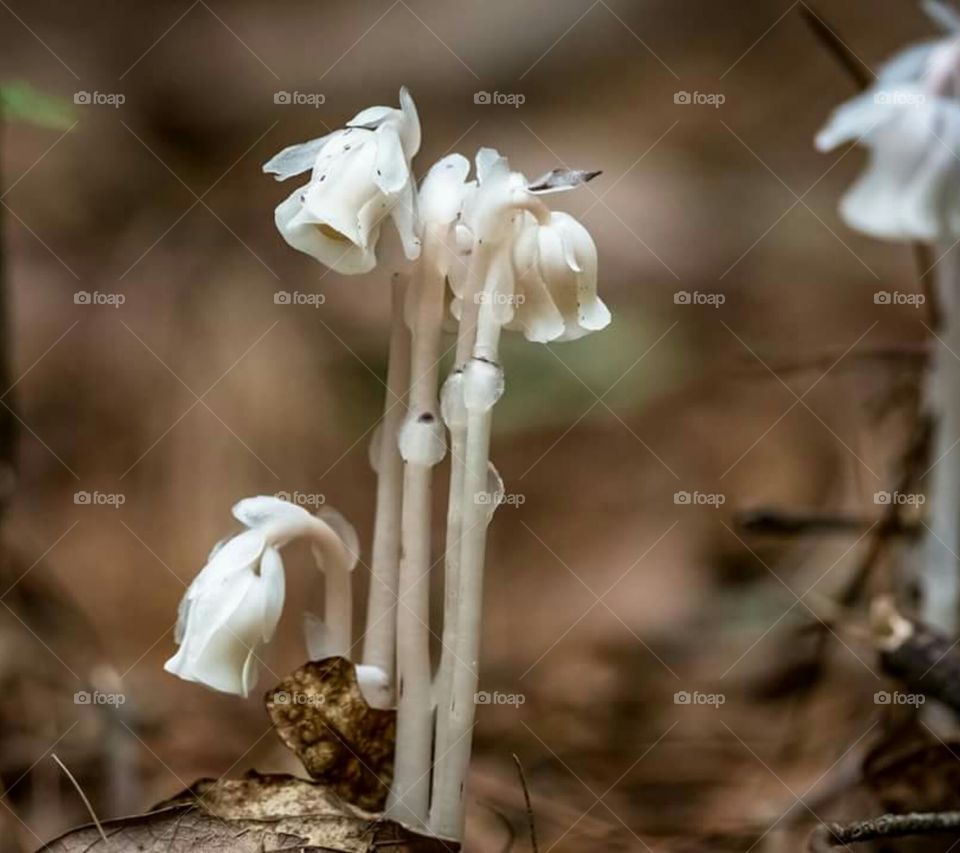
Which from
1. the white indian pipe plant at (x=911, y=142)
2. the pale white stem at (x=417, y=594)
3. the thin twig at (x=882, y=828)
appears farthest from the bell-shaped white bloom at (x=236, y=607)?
the white indian pipe plant at (x=911, y=142)

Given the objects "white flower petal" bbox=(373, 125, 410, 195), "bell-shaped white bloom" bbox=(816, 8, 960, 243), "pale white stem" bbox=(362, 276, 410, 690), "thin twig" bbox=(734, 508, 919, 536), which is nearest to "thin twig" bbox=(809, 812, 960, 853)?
"pale white stem" bbox=(362, 276, 410, 690)

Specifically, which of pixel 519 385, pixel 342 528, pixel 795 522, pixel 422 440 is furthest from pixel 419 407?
pixel 519 385

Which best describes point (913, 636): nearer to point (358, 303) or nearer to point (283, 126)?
point (358, 303)

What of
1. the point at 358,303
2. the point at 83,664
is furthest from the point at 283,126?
the point at 83,664

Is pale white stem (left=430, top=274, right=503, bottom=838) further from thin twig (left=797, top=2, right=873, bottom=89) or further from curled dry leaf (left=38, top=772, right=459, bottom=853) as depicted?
thin twig (left=797, top=2, right=873, bottom=89)

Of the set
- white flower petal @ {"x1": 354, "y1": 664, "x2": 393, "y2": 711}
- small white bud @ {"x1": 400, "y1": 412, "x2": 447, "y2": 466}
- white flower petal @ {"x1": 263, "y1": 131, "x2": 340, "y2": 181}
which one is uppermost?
white flower petal @ {"x1": 263, "y1": 131, "x2": 340, "y2": 181}

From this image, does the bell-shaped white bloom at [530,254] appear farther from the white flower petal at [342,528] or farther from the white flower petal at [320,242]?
the white flower petal at [342,528]
